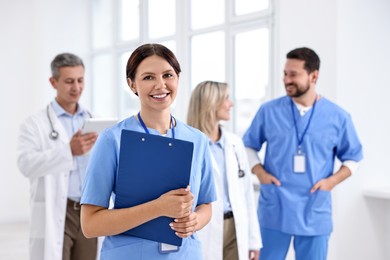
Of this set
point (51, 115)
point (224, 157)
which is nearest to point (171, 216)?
point (224, 157)

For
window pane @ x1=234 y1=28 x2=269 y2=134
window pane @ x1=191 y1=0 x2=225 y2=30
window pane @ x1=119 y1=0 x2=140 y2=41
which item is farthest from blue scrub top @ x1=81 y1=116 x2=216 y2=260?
window pane @ x1=119 y1=0 x2=140 y2=41

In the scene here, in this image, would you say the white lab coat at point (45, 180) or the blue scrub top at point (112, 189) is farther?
the white lab coat at point (45, 180)

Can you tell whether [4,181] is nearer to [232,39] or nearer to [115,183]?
[232,39]

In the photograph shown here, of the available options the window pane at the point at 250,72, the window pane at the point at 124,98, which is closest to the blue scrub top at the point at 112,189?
the window pane at the point at 250,72

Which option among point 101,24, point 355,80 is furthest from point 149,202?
point 101,24

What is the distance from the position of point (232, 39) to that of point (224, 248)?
9.10 ft

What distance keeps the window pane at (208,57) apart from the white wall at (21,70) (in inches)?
101

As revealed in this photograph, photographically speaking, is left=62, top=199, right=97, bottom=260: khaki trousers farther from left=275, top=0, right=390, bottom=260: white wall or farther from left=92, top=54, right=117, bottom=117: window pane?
left=92, top=54, right=117, bottom=117: window pane

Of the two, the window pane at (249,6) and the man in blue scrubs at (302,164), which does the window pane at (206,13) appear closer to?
the window pane at (249,6)

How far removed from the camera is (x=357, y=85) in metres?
3.31

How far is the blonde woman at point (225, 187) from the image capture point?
2.29 metres

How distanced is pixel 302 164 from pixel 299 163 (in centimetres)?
2

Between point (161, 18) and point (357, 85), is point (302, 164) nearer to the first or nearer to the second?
point (357, 85)

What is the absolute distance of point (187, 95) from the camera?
211 inches
